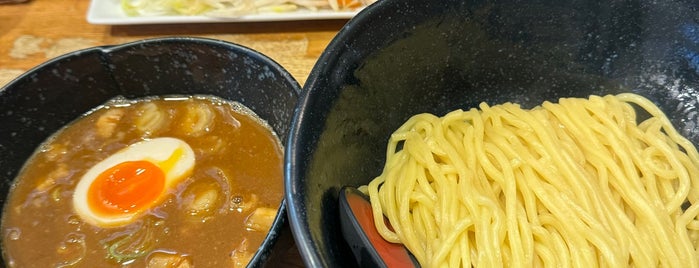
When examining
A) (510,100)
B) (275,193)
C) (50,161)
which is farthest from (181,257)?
(510,100)

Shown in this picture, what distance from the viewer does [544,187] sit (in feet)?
4.45

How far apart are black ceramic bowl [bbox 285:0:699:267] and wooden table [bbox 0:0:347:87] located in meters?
0.63

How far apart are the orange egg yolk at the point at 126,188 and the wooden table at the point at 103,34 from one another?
667 millimetres

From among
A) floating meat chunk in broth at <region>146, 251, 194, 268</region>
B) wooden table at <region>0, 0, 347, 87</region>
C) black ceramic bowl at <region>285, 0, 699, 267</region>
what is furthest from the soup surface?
wooden table at <region>0, 0, 347, 87</region>

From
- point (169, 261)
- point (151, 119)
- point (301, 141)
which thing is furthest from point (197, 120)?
point (301, 141)

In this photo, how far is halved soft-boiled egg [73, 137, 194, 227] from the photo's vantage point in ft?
5.09

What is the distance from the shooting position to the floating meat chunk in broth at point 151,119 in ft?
5.80

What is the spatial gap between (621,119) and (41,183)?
162 centimetres

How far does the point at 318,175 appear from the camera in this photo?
127cm

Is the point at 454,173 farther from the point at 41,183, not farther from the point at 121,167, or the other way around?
the point at 41,183

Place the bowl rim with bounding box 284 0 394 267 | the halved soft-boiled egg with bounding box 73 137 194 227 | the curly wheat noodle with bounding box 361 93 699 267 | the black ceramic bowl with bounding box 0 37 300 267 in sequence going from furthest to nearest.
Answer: the black ceramic bowl with bounding box 0 37 300 267, the halved soft-boiled egg with bounding box 73 137 194 227, the curly wheat noodle with bounding box 361 93 699 267, the bowl rim with bounding box 284 0 394 267

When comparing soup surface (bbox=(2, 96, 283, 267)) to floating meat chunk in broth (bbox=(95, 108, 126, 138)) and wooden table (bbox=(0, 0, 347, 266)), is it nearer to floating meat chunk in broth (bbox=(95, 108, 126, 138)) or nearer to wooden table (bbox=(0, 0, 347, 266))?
floating meat chunk in broth (bbox=(95, 108, 126, 138))

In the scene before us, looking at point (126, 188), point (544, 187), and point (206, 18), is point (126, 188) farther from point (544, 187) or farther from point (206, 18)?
point (544, 187)

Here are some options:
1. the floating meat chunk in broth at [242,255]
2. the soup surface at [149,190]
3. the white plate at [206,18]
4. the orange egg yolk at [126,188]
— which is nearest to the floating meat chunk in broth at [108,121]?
the soup surface at [149,190]
